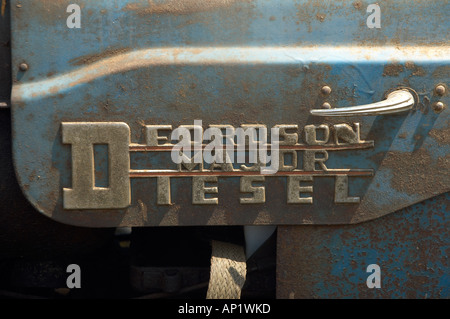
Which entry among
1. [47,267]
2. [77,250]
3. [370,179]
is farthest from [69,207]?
[370,179]

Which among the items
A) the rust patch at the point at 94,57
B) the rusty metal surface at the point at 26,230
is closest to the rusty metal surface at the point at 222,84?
the rust patch at the point at 94,57

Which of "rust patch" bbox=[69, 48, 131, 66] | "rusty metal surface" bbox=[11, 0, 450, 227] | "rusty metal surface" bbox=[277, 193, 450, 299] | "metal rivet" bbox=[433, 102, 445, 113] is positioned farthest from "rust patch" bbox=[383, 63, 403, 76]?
"rust patch" bbox=[69, 48, 131, 66]

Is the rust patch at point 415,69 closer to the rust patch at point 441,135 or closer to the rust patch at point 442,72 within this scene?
the rust patch at point 442,72

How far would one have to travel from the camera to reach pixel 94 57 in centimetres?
139

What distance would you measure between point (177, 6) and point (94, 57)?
0.24 metres

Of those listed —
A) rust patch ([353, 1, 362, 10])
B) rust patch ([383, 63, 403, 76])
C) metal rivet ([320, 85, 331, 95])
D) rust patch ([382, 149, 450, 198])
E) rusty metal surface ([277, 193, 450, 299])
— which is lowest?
rusty metal surface ([277, 193, 450, 299])

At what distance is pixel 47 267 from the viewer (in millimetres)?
1769

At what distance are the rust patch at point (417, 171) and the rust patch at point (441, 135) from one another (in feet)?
0.13

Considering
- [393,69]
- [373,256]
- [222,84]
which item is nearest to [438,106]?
[393,69]

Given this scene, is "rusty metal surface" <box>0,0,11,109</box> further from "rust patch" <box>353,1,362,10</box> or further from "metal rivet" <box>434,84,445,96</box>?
"metal rivet" <box>434,84,445,96</box>

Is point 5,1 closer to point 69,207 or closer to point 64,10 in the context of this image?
point 64,10

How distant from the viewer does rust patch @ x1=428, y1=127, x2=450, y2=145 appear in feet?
4.69

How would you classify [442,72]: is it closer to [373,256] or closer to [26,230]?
[373,256]
